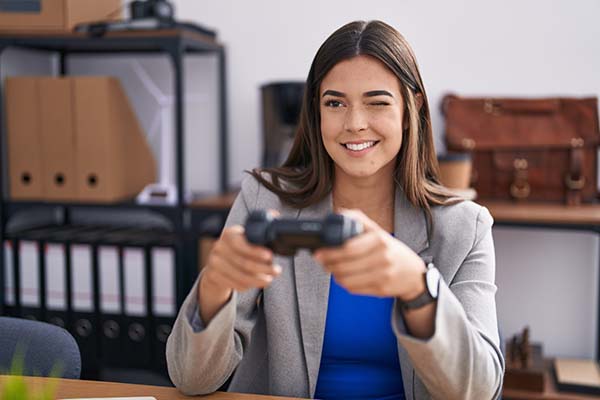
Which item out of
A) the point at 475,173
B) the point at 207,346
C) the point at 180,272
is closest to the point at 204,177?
the point at 180,272

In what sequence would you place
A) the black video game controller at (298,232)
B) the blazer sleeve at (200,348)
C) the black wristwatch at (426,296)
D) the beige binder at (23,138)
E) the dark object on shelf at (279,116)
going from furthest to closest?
the beige binder at (23,138)
the dark object on shelf at (279,116)
the blazer sleeve at (200,348)
the black wristwatch at (426,296)
the black video game controller at (298,232)

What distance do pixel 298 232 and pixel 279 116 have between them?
61.8 inches

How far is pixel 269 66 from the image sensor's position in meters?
2.56

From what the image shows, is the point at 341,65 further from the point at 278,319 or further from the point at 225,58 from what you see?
the point at 225,58

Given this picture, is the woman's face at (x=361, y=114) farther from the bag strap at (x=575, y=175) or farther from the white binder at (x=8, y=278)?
Answer: the white binder at (x=8, y=278)

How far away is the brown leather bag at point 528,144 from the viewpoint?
229 centimetres

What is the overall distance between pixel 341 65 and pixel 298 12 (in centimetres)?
130

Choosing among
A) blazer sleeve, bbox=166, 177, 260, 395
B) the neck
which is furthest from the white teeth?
blazer sleeve, bbox=166, 177, 260, 395

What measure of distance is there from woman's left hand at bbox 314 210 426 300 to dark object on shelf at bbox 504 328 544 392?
145cm

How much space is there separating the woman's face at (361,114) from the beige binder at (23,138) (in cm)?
142

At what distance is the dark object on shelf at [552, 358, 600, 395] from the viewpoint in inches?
83.7

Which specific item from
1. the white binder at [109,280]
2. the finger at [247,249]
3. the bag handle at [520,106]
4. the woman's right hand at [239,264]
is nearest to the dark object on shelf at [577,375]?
the bag handle at [520,106]

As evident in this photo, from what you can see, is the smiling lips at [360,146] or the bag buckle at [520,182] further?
the bag buckle at [520,182]

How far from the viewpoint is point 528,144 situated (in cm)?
232
